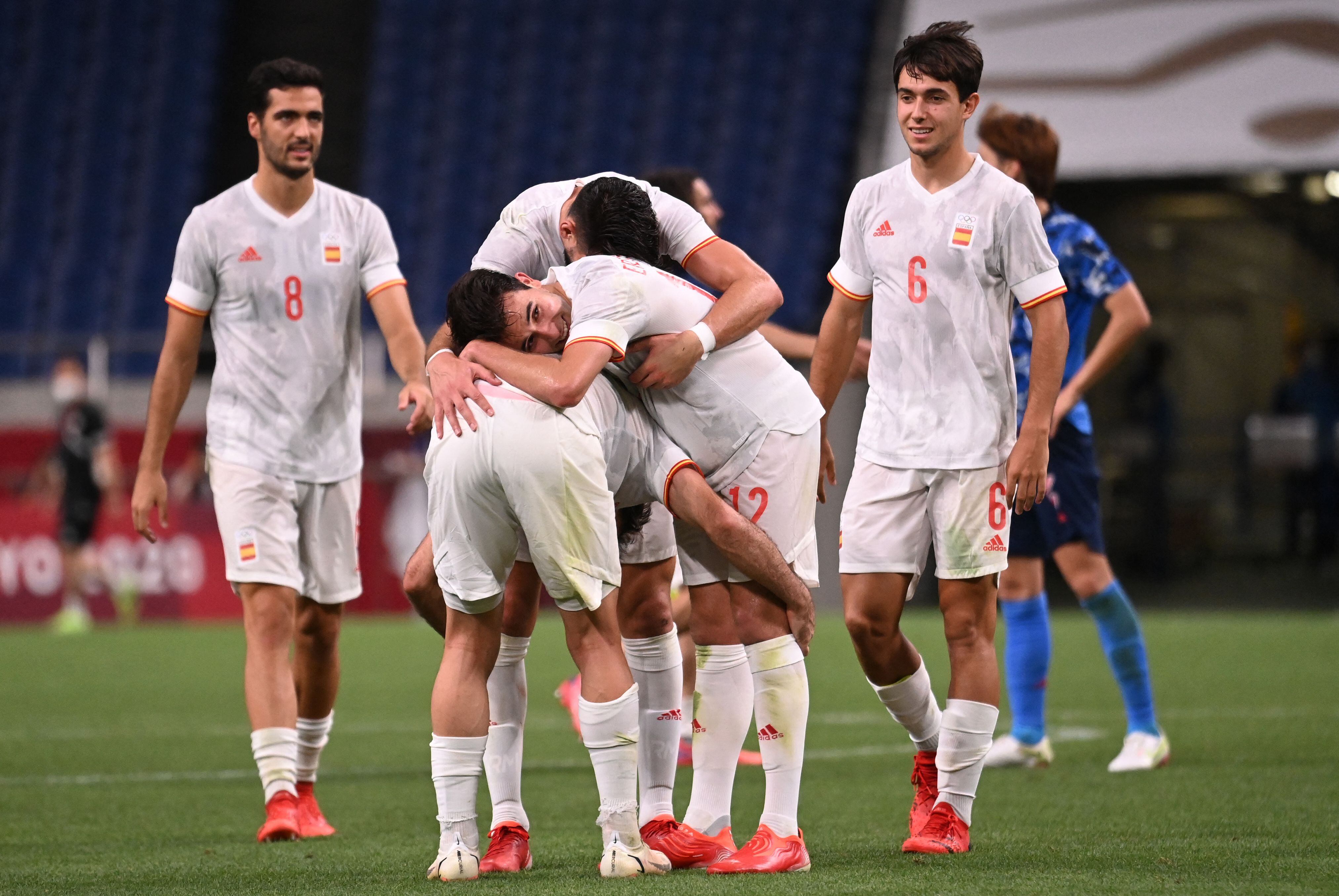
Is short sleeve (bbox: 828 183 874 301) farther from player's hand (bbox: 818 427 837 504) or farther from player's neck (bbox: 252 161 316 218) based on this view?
player's neck (bbox: 252 161 316 218)

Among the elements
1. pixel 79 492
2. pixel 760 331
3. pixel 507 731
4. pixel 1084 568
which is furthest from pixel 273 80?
pixel 79 492

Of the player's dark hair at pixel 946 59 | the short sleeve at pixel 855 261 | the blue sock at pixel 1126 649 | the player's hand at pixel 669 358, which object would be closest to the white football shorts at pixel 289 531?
the player's hand at pixel 669 358

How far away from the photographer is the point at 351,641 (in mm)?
11547

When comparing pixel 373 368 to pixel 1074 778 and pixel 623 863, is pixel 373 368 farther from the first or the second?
pixel 623 863

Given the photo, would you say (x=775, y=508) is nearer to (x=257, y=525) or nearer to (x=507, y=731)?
(x=507, y=731)

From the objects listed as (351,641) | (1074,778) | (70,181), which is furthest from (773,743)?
(70,181)

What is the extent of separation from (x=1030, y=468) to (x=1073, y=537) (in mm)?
1913

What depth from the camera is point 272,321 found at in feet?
15.9

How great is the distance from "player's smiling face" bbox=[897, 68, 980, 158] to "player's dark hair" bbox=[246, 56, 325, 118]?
185 centimetres

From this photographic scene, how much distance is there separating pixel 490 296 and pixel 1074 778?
2701 mm

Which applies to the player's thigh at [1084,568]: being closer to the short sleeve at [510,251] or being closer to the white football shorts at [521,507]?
the short sleeve at [510,251]

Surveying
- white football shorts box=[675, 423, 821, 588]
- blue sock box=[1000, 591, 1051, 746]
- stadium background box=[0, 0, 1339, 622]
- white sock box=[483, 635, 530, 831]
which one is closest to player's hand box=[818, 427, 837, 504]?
white football shorts box=[675, 423, 821, 588]

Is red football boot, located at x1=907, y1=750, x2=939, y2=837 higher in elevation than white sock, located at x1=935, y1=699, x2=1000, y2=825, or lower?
lower

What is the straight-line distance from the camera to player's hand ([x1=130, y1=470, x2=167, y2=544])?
4770 millimetres
